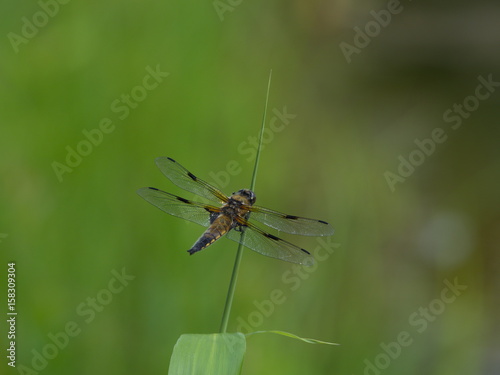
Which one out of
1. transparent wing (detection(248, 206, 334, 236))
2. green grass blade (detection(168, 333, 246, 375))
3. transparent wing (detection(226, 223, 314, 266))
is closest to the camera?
green grass blade (detection(168, 333, 246, 375))

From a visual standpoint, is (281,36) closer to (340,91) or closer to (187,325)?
(340,91)

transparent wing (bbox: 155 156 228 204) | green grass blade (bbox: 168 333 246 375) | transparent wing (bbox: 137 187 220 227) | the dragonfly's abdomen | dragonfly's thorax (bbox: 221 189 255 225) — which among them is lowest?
green grass blade (bbox: 168 333 246 375)

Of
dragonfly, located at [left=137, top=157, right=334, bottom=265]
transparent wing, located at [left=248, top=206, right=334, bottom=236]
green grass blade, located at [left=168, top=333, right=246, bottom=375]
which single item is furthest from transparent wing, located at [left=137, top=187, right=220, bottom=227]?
green grass blade, located at [left=168, top=333, right=246, bottom=375]

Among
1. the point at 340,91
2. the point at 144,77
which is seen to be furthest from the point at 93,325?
the point at 340,91

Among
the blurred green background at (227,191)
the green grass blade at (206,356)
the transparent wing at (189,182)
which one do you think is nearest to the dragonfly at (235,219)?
the transparent wing at (189,182)

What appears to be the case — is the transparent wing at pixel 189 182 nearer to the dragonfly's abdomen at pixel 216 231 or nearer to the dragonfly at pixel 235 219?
the dragonfly at pixel 235 219

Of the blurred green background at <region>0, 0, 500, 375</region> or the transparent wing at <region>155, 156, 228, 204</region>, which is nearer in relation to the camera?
the transparent wing at <region>155, 156, 228, 204</region>

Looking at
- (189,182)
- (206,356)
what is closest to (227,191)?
(189,182)

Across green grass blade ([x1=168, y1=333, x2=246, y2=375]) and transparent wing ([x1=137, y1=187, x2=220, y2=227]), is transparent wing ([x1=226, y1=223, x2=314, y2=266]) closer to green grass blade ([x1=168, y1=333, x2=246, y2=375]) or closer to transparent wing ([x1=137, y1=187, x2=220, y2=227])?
transparent wing ([x1=137, y1=187, x2=220, y2=227])
